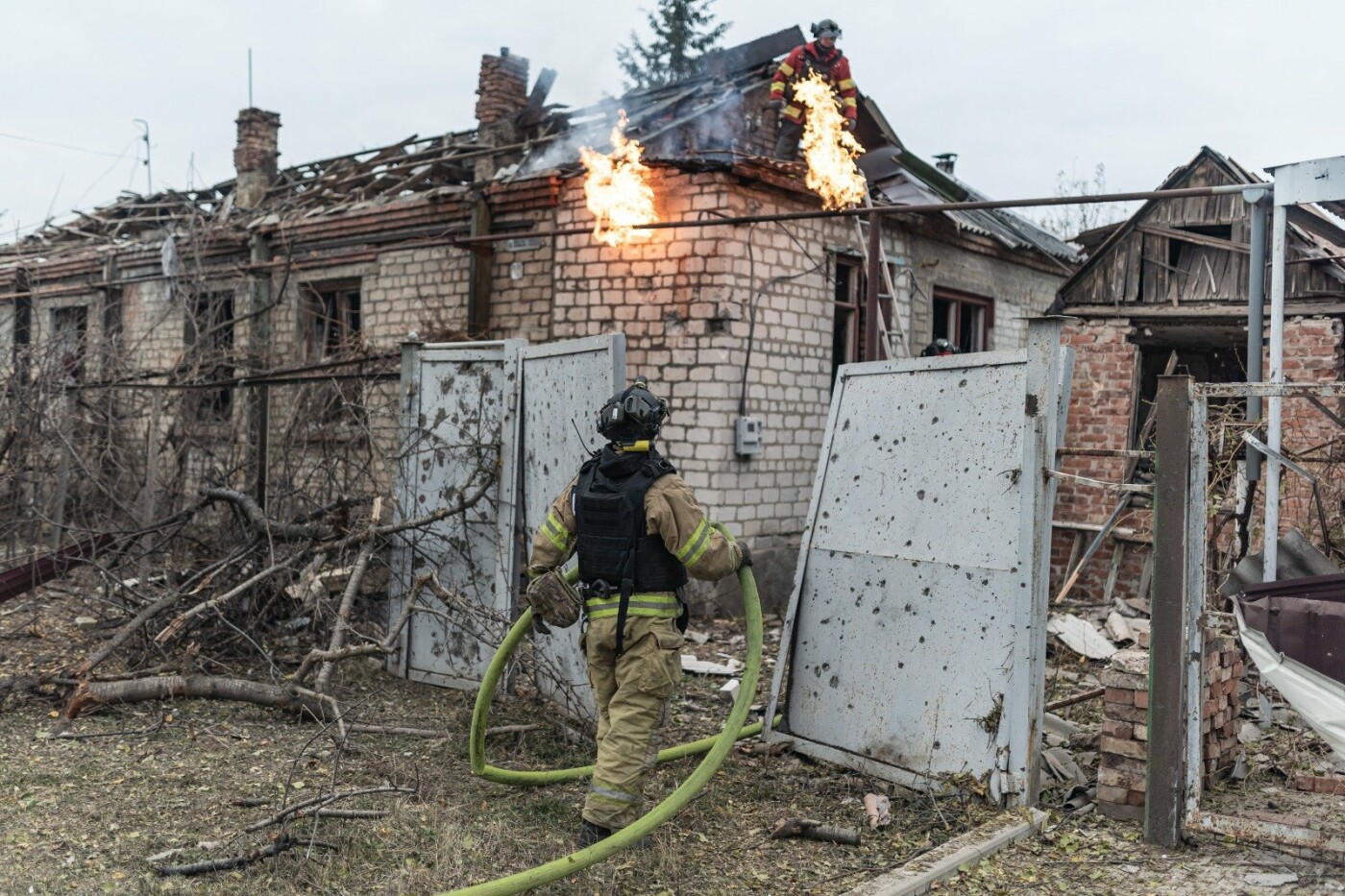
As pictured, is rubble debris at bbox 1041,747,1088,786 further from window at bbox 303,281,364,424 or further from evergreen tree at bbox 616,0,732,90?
evergreen tree at bbox 616,0,732,90

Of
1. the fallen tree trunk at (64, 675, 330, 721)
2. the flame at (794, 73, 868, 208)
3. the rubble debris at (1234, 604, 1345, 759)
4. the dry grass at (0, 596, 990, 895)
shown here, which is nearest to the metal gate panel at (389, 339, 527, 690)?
the dry grass at (0, 596, 990, 895)

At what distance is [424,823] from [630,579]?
1.33m

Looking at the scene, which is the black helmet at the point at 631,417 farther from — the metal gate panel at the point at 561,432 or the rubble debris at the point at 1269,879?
the rubble debris at the point at 1269,879

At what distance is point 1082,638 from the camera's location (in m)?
8.35

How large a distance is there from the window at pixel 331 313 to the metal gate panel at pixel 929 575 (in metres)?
8.48

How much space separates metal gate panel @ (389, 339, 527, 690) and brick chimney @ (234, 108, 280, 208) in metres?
9.30

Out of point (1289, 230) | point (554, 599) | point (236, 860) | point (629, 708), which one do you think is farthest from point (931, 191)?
point (236, 860)

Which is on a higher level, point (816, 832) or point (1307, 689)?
→ point (1307, 689)

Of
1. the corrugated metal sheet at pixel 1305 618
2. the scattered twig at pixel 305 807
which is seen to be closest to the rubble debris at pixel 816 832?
the scattered twig at pixel 305 807

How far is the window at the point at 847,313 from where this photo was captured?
36.6ft

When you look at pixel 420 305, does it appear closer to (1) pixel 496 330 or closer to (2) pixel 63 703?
(1) pixel 496 330

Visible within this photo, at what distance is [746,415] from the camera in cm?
977

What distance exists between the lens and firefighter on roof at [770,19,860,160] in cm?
1016

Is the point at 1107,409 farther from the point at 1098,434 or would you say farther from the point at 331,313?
the point at 331,313
